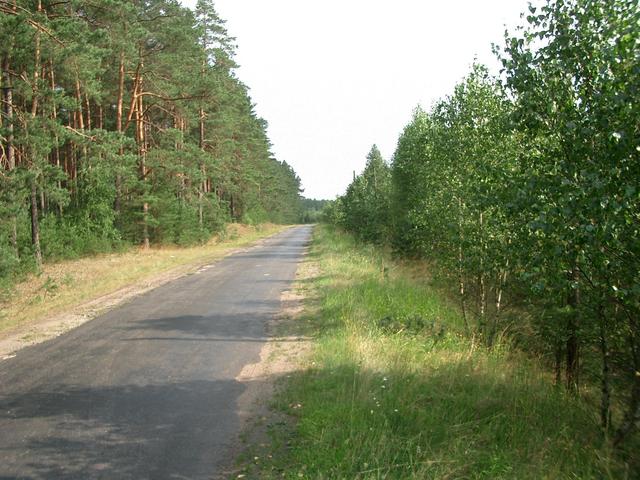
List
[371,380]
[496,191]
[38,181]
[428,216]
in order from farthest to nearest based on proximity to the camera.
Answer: [38,181], [428,216], [371,380], [496,191]

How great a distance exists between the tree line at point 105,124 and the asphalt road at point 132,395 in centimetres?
556

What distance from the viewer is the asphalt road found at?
459 cm

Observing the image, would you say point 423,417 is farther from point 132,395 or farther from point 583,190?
point 132,395

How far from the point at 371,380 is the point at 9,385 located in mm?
4594

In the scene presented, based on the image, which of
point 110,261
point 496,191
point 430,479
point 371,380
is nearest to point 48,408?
point 371,380

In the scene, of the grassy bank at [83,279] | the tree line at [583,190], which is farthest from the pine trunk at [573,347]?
the grassy bank at [83,279]

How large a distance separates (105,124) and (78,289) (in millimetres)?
17000

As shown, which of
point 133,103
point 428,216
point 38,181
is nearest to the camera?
point 428,216

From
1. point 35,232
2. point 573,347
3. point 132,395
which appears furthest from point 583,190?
point 35,232

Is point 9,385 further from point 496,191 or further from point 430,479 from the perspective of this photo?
point 496,191

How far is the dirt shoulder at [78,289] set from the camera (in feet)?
32.3

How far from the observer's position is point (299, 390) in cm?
631

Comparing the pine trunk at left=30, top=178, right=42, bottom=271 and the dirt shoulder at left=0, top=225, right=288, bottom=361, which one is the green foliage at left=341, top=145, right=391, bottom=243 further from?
the pine trunk at left=30, top=178, right=42, bottom=271

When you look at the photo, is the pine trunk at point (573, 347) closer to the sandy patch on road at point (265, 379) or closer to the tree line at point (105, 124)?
the sandy patch on road at point (265, 379)
